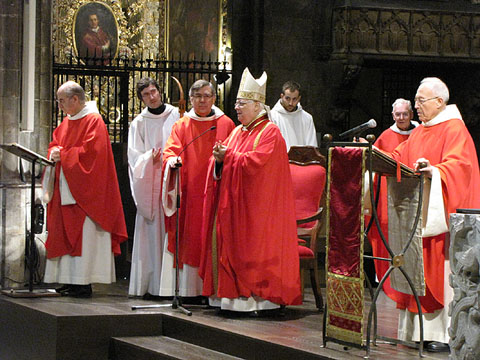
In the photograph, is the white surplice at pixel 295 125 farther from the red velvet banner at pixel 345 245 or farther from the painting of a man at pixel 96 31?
the red velvet banner at pixel 345 245

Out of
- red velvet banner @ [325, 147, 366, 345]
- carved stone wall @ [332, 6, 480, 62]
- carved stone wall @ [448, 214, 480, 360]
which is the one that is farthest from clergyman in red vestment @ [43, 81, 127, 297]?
carved stone wall @ [332, 6, 480, 62]

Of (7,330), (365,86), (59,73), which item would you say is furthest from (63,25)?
(7,330)

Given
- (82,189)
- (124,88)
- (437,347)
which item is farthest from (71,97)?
(437,347)

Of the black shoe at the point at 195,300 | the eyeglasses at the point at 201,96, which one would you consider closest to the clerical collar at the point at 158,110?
the eyeglasses at the point at 201,96

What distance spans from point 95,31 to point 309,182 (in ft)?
17.4

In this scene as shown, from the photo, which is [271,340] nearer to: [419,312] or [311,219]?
[419,312]

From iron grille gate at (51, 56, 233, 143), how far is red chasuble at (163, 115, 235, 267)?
2928 mm

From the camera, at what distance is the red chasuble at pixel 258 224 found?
21.1 ft

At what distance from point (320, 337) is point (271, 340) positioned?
346 mm

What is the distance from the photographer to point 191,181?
284 inches

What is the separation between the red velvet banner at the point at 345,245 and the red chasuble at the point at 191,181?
1942 mm

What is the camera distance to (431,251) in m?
5.56

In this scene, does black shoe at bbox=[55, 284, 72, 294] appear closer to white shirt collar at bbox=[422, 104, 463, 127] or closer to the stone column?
the stone column

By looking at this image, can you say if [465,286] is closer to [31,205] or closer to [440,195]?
[440,195]
